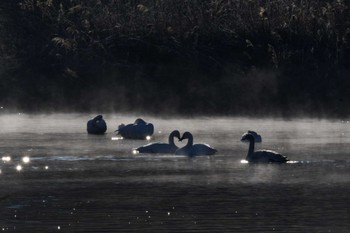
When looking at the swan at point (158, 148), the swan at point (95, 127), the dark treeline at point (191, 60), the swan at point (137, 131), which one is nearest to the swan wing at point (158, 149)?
the swan at point (158, 148)

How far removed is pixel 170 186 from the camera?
66.6 feet

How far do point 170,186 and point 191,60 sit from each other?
2072 cm

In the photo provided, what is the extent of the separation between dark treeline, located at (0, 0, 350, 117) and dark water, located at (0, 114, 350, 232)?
25.5 feet

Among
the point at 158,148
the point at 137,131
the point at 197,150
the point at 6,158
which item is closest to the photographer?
the point at 6,158

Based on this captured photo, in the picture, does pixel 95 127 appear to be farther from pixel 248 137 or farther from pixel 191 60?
pixel 191 60

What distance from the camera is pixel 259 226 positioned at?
52.3ft

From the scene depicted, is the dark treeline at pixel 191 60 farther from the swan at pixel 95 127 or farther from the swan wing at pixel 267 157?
the swan wing at pixel 267 157

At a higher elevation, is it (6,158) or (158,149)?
(158,149)

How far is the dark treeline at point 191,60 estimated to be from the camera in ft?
131

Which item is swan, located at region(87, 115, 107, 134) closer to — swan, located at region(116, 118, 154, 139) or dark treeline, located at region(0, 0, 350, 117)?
swan, located at region(116, 118, 154, 139)

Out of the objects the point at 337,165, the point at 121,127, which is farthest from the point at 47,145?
the point at 337,165

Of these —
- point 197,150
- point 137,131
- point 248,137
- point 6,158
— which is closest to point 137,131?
point 137,131

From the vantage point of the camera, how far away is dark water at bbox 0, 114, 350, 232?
1634cm

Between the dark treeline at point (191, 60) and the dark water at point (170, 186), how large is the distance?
7.77 meters
